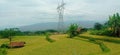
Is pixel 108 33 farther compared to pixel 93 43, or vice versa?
pixel 108 33

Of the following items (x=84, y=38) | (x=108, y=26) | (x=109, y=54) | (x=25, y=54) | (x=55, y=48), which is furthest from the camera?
(x=108, y=26)

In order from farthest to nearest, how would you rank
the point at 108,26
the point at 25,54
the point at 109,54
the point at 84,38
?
1. the point at 108,26
2. the point at 84,38
3. the point at 25,54
4. the point at 109,54

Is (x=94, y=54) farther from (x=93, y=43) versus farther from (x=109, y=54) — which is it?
(x=93, y=43)

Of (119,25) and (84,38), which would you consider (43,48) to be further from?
(119,25)

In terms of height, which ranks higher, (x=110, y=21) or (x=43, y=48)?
(x=110, y=21)

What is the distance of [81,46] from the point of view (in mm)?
60281

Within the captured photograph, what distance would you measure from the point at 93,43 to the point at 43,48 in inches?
442

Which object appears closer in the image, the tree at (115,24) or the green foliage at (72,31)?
the tree at (115,24)

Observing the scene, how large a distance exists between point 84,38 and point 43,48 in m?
13.8

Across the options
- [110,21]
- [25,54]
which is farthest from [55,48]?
[110,21]

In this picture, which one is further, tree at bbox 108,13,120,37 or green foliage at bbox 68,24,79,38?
green foliage at bbox 68,24,79,38

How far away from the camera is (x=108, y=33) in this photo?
239ft

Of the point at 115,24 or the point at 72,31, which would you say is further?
the point at 72,31

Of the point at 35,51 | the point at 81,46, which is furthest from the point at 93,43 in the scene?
the point at 35,51
